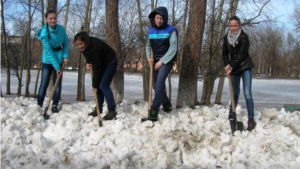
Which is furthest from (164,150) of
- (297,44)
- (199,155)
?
(297,44)

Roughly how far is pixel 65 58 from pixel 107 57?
105cm

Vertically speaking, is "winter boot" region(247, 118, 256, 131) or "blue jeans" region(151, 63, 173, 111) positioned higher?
"blue jeans" region(151, 63, 173, 111)

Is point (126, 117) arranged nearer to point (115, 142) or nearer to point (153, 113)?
point (153, 113)

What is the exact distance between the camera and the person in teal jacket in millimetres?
4955

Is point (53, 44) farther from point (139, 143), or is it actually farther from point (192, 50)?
point (192, 50)

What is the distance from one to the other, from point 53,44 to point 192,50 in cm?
A: 296

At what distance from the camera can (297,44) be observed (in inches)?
2210

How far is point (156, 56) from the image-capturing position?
4.99 meters

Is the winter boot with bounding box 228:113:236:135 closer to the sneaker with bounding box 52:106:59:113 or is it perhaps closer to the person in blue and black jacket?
the person in blue and black jacket

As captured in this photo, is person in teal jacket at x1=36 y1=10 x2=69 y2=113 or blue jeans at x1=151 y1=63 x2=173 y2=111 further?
person in teal jacket at x1=36 y1=10 x2=69 y2=113

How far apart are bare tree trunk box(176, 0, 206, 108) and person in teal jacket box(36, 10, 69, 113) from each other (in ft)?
8.59

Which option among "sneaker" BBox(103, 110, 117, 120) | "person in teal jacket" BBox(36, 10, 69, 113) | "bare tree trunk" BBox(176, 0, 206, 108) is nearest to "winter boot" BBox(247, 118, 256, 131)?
"bare tree trunk" BBox(176, 0, 206, 108)

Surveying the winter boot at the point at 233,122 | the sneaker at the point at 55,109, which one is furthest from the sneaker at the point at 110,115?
the winter boot at the point at 233,122

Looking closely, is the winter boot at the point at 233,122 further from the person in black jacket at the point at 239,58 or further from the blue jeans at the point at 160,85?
the blue jeans at the point at 160,85
